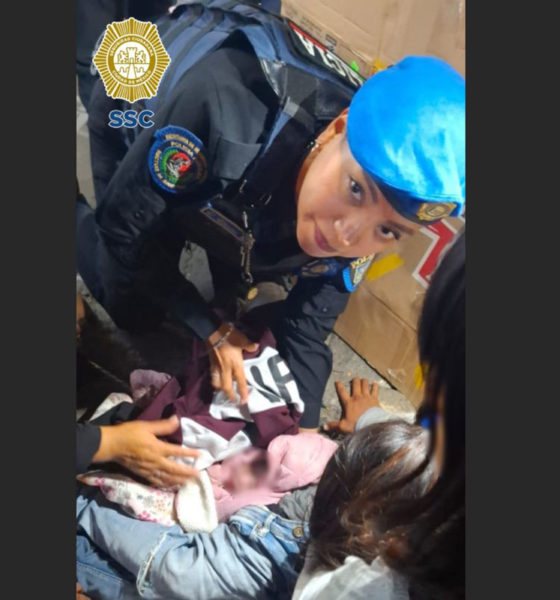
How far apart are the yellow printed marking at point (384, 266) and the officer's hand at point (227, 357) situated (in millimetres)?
154

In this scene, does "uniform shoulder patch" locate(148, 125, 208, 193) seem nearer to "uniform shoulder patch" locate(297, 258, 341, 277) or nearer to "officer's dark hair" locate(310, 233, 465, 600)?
"uniform shoulder patch" locate(297, 258, 341, 277)

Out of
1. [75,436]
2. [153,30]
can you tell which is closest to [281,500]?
[75,436]

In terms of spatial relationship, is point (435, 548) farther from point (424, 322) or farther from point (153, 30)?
point (153, 30)

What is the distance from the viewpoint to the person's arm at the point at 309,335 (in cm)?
76

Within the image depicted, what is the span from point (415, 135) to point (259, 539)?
1.53 ft

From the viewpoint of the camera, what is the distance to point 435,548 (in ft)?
2.23

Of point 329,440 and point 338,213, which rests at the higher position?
point 338,213

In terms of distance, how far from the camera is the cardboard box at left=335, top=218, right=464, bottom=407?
0.66m

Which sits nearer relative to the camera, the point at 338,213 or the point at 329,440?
the point at 338,213

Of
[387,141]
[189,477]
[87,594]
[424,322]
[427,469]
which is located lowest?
[87,594]

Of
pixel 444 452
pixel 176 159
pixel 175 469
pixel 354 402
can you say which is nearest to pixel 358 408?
pixel 354 402

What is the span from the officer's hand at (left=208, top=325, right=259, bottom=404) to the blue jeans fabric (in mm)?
150

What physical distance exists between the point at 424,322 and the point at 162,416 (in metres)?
0.31

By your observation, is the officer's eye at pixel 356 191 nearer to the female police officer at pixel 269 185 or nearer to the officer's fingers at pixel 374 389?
the female police officer at pixel 269 185
